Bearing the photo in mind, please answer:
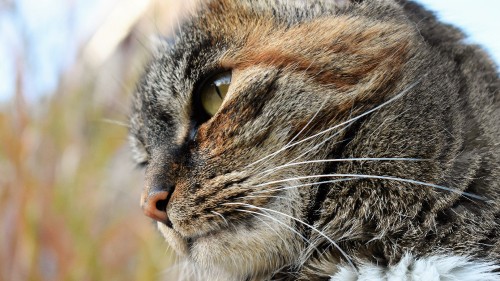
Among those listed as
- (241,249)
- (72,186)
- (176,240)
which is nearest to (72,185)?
(72,186)

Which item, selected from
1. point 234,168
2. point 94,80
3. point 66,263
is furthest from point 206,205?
point 94,80

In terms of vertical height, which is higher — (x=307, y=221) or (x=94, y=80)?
(x=94, y=80)

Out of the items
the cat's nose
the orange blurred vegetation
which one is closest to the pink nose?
the cat's nose

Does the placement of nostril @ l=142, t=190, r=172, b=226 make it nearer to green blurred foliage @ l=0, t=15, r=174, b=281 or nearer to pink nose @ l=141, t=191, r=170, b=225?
pink nose @ l=141, t=191, r=170, b=225

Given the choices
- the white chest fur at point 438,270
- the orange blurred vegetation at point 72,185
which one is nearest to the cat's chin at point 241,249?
the white chest fur at point 438,270

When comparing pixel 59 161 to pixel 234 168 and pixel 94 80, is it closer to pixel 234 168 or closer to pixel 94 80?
pixel 94 80

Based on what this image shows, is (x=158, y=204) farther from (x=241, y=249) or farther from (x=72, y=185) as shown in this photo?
(x=72, y=185)
